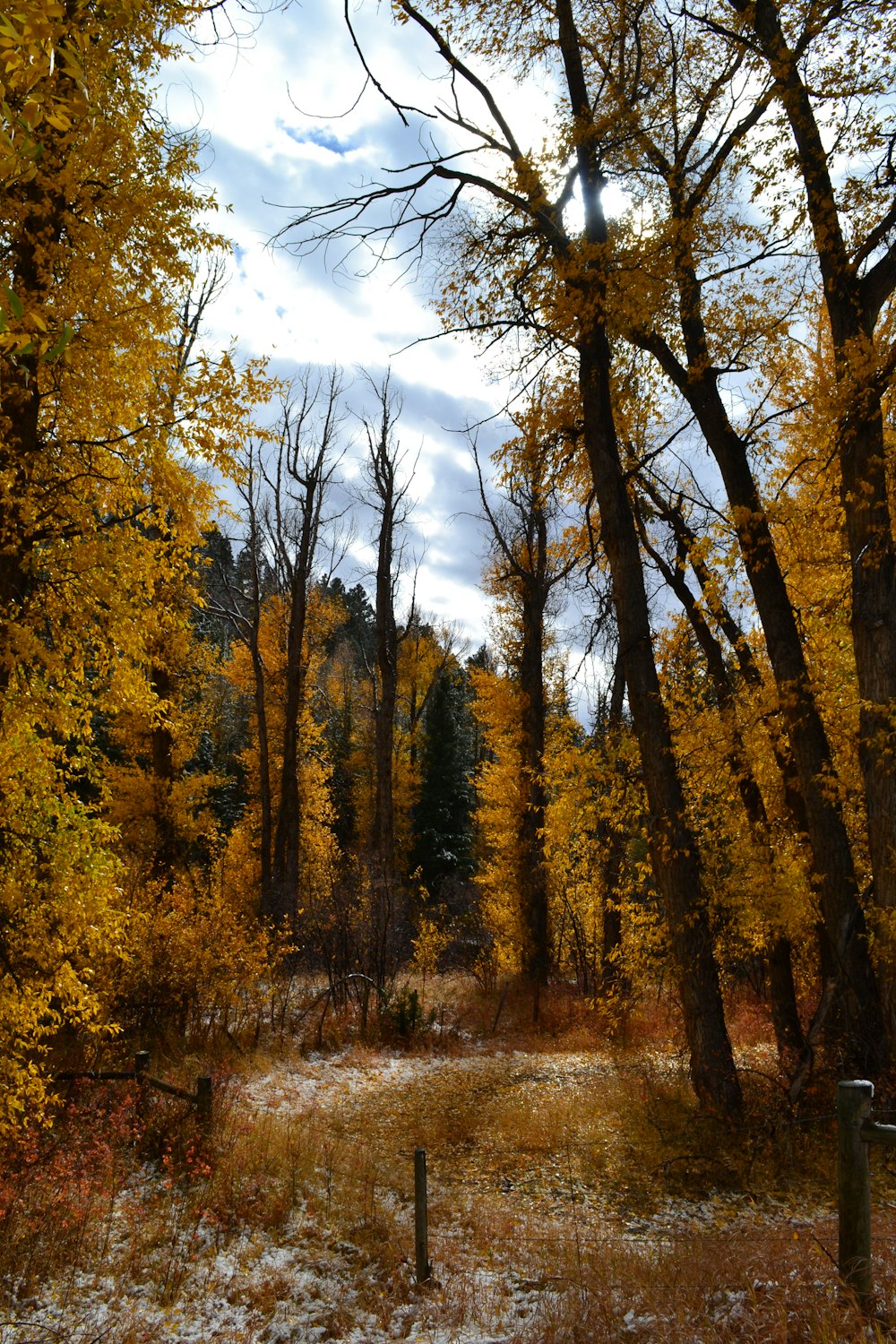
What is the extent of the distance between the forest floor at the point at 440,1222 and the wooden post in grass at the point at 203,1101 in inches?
5.3

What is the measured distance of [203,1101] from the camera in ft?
23.1

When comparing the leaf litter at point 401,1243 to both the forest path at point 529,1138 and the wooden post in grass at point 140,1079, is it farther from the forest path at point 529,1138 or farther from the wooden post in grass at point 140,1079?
the wooden post in grass at point 140,1079

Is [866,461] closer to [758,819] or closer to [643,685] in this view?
[643,685]

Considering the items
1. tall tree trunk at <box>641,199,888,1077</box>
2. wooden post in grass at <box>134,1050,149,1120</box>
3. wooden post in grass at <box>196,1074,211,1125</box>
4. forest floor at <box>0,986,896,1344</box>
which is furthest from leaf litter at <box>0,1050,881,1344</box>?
tall tree trunk at <box>641,199,888,1077</box>

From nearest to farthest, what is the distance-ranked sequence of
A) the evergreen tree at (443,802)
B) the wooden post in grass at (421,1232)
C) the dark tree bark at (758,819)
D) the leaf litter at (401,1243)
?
1. the leaf litter at (401,1243)
2. the wooden post in grass at (421,1232)
3. the dark tree bark at (758,819)
4. the evergreen tree at (443,802)

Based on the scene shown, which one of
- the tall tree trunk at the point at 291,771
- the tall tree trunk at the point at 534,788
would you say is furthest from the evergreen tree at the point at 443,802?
the tall tree trunk at the point at 534,788

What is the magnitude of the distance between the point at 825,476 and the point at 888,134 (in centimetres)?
277

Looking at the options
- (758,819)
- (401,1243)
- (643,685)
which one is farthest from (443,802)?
(401,1243)

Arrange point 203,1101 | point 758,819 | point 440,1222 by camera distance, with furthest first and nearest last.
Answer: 1. point 758,819
2. point 203,1101
3. point 440,1222

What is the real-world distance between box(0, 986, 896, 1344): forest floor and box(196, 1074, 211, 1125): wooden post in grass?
14 cm

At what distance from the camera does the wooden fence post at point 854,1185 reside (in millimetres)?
3348

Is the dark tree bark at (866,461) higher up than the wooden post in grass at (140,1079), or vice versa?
the dark tree bark at (866,461)

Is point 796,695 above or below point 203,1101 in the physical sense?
above

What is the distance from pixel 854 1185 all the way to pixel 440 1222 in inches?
156
